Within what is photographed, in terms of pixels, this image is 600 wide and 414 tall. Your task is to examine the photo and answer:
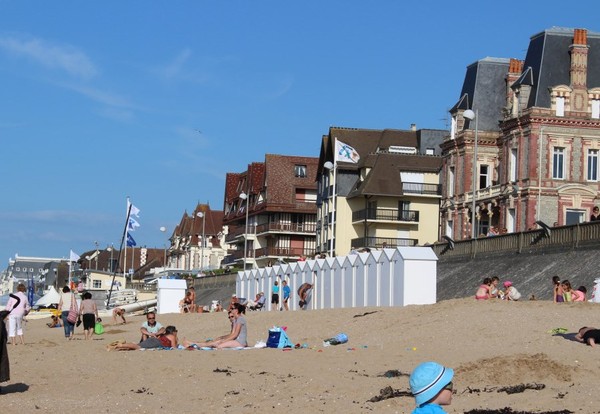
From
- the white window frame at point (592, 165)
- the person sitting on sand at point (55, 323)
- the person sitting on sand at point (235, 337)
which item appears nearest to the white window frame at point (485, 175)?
the white window frame at point (592, 165)

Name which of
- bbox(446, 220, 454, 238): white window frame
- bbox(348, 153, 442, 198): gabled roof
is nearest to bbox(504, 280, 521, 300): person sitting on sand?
bbox(446, 220, 454, 238): white window frame

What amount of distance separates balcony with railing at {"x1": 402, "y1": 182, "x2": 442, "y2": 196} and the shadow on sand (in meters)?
65.2

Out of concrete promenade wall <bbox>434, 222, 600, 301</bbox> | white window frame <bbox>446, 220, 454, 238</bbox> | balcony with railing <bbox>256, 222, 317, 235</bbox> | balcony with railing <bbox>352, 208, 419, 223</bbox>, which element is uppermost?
balcony with railing <bbox>352, 208, 419, 223</bbox>

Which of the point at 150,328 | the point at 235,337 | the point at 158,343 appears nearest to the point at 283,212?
the point at 150,328

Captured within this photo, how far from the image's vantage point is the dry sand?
16.1 metres

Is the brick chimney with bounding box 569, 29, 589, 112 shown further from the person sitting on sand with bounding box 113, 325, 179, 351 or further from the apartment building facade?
the apartment building facade

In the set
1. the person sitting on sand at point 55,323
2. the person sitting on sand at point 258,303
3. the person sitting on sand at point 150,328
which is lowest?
the person sitting on sand at point 55,323

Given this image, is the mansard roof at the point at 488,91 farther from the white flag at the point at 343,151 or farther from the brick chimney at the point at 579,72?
the brick chimney at the point at 579,72

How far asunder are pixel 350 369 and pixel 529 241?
87.7 ft

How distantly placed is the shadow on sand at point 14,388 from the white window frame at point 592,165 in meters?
46.4

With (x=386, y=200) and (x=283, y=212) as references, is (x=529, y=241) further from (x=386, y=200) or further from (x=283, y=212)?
(x=283, y=212)

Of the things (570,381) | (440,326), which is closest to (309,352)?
(440,326)

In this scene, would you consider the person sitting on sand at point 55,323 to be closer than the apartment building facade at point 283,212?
Yes

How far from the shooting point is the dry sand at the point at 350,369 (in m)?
16.1
